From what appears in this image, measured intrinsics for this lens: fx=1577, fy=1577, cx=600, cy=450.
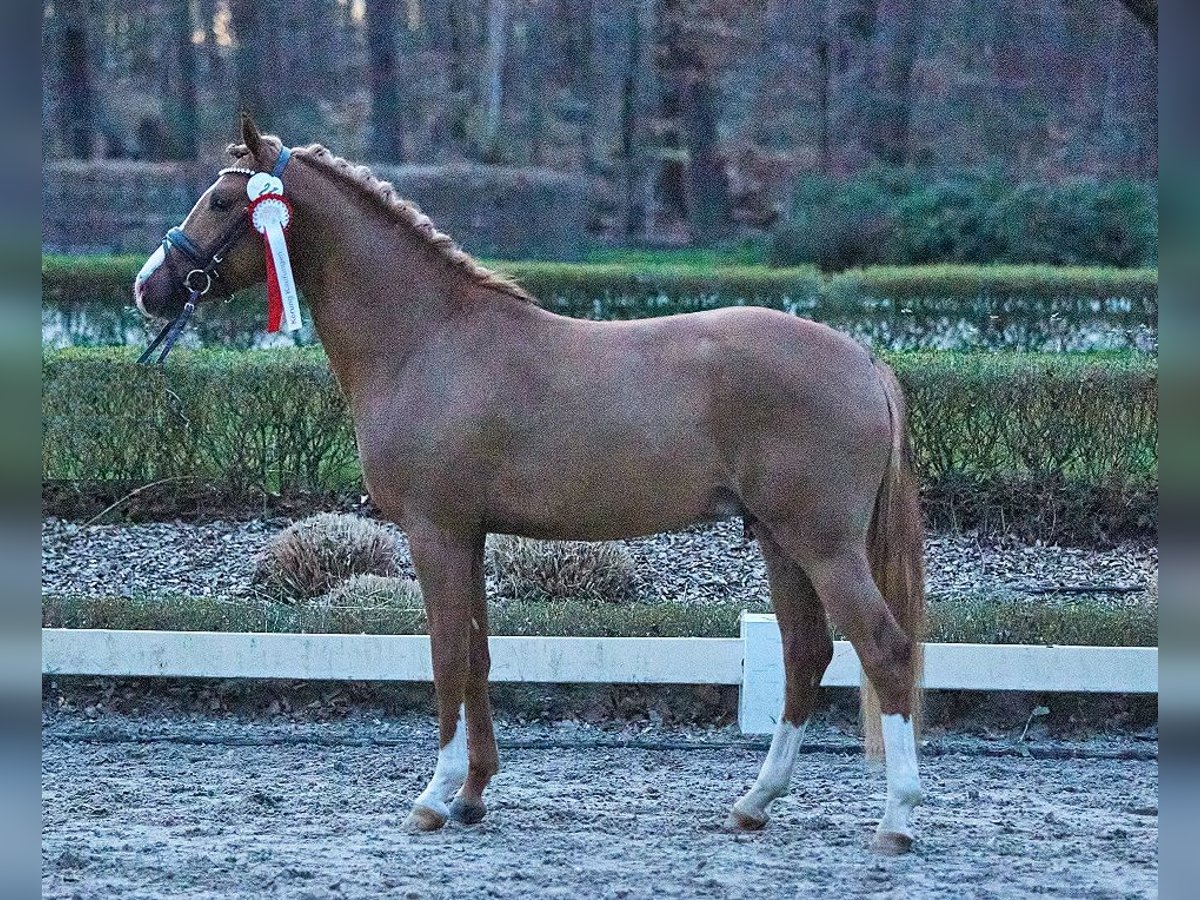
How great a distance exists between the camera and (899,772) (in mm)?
5023

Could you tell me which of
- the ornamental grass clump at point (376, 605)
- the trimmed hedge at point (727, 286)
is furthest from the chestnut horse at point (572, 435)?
the trimmed hedge at point (727, 286)

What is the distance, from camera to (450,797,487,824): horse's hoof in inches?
213

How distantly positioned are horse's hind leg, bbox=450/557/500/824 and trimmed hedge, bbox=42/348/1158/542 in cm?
390

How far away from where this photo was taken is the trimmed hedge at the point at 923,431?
8.95 metres

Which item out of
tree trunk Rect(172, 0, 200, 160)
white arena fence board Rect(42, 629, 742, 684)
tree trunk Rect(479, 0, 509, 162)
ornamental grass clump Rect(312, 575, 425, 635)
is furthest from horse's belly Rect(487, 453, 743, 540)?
tree trunk Rect(479, 0, 509, 162)

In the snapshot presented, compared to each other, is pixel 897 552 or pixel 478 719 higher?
pixel 897 552

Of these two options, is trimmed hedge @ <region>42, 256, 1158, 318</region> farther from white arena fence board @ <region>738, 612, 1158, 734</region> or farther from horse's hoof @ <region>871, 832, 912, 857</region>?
horse's hoof @ <region>871, 832, 912, 857</region>

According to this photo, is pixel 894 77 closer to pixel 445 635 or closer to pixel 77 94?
pixel 77 94

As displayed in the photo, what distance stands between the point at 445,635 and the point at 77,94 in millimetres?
17347

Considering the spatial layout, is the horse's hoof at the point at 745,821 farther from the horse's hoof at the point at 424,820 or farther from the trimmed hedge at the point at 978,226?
the trimmed hedge at the point at 978,226

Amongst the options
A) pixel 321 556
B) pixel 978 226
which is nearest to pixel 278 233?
pixel 321 556

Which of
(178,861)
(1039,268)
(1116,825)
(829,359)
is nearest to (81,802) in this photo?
(178,861)

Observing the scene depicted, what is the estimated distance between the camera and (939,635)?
23.9 feet

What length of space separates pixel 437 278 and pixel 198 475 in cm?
424
